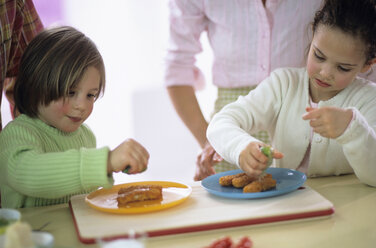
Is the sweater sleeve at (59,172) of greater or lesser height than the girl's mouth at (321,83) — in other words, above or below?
below

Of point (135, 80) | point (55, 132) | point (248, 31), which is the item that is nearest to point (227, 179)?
point (55, 132)

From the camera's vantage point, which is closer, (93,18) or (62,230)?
(62,230)

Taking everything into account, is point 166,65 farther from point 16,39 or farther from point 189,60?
point 16,39

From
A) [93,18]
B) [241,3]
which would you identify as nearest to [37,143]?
[241,3]

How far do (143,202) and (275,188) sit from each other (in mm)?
362

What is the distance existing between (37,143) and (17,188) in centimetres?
15

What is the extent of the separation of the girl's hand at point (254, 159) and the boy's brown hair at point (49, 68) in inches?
21.7

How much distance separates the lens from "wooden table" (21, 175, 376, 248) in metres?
1.00

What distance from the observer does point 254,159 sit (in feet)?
4.13

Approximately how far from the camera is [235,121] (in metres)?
1.54

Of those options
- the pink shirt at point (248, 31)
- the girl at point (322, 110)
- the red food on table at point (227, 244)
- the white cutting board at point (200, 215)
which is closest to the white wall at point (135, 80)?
the pink shirt at point (248, 31)

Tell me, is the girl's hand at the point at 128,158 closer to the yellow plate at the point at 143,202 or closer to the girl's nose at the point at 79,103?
the yellow plate at the point at 143,202

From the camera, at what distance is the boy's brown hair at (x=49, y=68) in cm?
140

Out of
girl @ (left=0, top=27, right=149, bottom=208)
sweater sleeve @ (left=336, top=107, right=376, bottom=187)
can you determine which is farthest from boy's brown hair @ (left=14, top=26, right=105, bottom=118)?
sweater sleeve @ (left=336, top=107, right=376, bottom=187)
